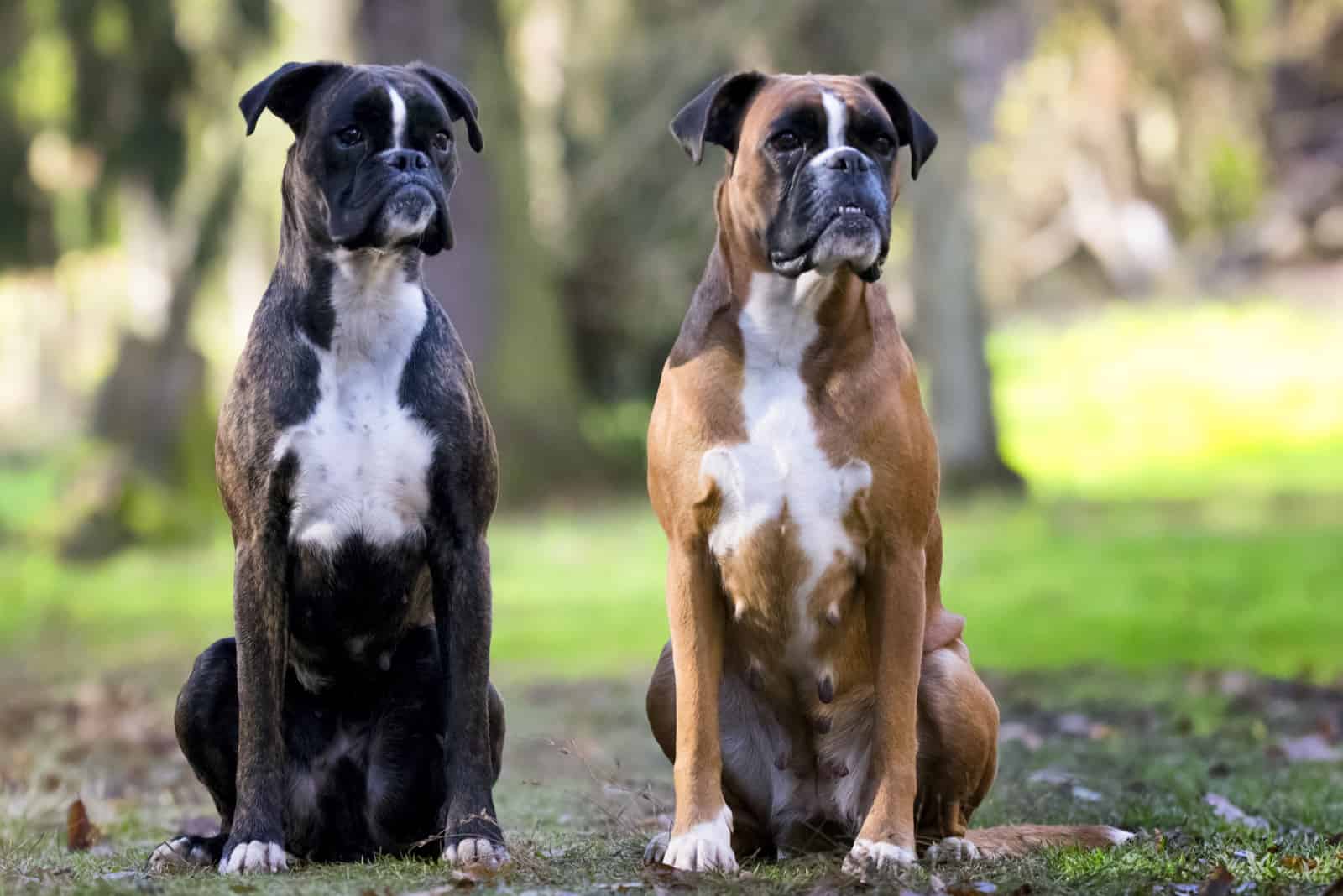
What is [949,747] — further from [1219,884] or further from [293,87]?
[293,87]

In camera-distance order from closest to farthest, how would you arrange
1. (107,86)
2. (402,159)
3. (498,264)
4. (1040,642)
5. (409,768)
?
(402,159) < (409,768) < (1040,642) < (107,86) < (498,264)

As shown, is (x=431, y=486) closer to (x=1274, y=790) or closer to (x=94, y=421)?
(x=1274, y=790)

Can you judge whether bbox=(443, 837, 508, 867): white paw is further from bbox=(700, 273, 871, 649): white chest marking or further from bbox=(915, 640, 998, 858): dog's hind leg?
bbox=(915, 640, 998, 858): dog's hind leg

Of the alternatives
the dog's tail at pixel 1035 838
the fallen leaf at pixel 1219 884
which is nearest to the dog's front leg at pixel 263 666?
the dog's tail at pixel 1035 838

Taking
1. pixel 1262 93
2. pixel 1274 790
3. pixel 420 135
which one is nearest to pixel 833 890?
pixel 420 135

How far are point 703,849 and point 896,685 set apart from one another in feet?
1.97

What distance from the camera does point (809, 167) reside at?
13.8ft

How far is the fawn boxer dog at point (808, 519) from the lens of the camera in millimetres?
4191

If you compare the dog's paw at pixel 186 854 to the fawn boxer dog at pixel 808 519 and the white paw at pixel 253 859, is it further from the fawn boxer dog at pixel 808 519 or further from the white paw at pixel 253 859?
the fawn boxer dog at pixel 808 519

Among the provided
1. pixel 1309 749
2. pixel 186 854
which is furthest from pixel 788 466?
pixel 1309 749

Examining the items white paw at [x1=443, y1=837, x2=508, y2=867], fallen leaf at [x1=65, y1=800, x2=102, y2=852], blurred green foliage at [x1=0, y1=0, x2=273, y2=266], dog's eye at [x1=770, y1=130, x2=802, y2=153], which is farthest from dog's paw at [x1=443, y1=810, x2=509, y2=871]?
blurred green foliage at [x1=0, y1=0, x2=273, y2=266]

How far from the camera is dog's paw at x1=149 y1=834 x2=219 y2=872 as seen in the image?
14.3ft

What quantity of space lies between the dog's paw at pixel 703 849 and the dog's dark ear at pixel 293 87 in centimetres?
202

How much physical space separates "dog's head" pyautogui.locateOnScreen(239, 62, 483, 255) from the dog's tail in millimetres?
2017
